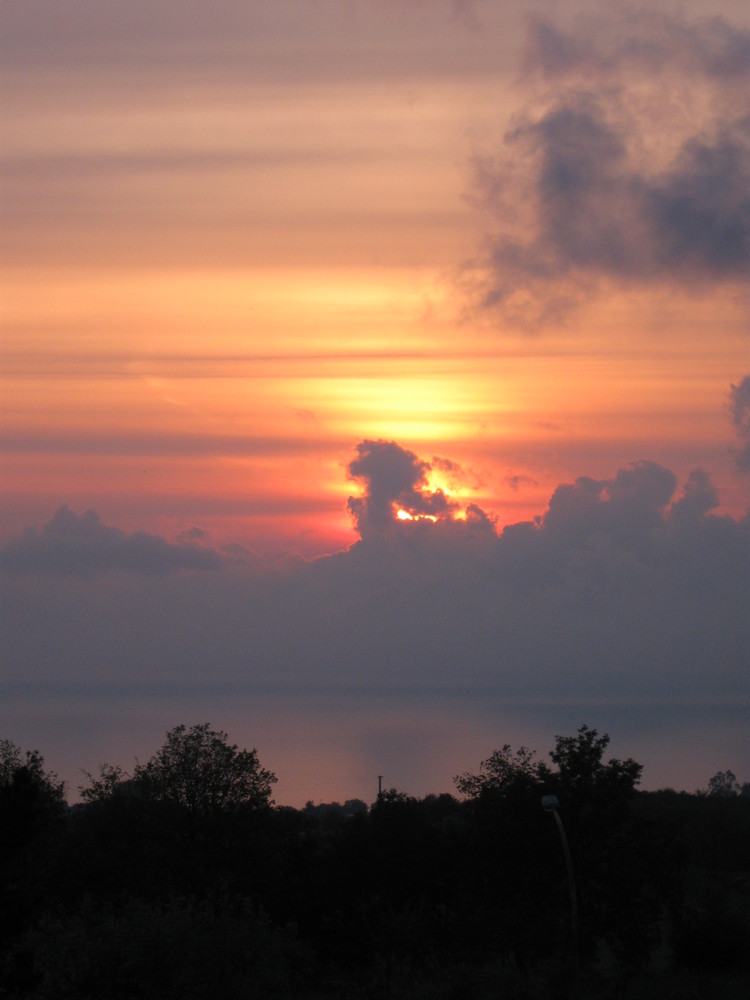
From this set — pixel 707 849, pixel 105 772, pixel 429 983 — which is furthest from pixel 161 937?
pixel 707 849

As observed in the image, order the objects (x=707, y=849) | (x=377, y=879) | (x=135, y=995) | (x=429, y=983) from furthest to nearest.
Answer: (x=707, y=849), (x=377, y=879), (x=429, y=983), (x=135, y=995)

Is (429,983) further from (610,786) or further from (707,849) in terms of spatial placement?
(707,849)

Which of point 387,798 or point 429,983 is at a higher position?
point 387,798

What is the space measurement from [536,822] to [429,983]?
27.5 ft

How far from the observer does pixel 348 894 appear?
129 ft

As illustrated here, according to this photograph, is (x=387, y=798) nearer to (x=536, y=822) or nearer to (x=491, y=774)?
(x=491, y=774)

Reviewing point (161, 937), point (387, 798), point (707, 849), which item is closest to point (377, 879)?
point (387, 798)

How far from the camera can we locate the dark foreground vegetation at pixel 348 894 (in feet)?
90.8

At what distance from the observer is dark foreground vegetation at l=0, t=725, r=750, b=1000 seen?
1090 inches

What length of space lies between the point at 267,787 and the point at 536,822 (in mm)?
13381

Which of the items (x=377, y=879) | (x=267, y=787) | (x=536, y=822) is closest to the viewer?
(x=536, y=822)

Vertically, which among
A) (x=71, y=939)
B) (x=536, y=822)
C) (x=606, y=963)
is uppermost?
(x=536, y=822)

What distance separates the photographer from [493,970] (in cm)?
3183

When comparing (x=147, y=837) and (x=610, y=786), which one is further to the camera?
(x=147, y=837)
